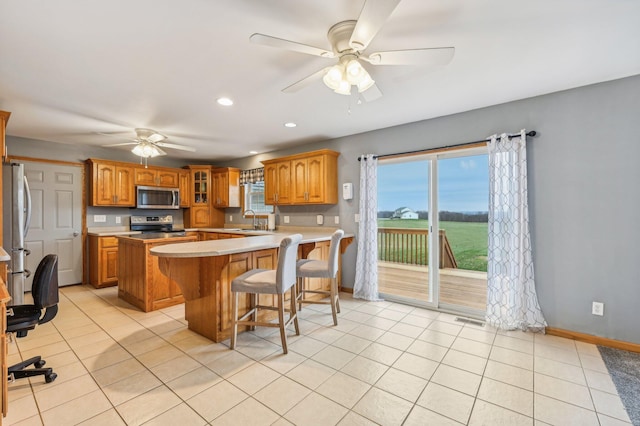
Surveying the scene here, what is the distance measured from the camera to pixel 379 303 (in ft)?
12.6

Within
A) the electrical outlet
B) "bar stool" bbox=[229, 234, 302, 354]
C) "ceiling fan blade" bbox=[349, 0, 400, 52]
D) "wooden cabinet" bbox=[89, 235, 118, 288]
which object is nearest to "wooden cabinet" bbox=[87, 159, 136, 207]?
"wooden cabinet" bbox=[89, 235, 118, 288]

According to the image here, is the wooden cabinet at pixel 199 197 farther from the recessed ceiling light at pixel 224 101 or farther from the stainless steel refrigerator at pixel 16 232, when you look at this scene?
the recessed ceiling light at pixel 224 101

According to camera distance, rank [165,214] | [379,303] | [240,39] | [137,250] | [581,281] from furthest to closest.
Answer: [165,214] → [379,303] → [137,250] → [581,281] → [240,39]

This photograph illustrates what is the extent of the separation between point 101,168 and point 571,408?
6.43m

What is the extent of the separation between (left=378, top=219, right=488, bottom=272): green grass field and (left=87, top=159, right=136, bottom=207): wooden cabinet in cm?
491

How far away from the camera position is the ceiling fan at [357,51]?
4.53 ft

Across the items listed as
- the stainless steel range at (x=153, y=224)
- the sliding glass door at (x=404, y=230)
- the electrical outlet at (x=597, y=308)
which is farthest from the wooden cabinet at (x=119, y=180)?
the electrical outlet at (x=597, y=308)

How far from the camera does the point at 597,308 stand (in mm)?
2625

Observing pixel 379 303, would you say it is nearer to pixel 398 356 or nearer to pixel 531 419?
pixel 398 356

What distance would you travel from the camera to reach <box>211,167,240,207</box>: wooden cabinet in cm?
587

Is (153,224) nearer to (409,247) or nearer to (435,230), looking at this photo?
(409,247)

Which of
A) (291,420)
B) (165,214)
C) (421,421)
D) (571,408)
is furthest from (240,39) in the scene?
(165,214)

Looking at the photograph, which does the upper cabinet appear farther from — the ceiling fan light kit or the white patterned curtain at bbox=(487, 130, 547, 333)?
the white patterned curtain at bbox=(487, 130, 547, 333)

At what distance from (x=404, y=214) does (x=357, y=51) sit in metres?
2.51
